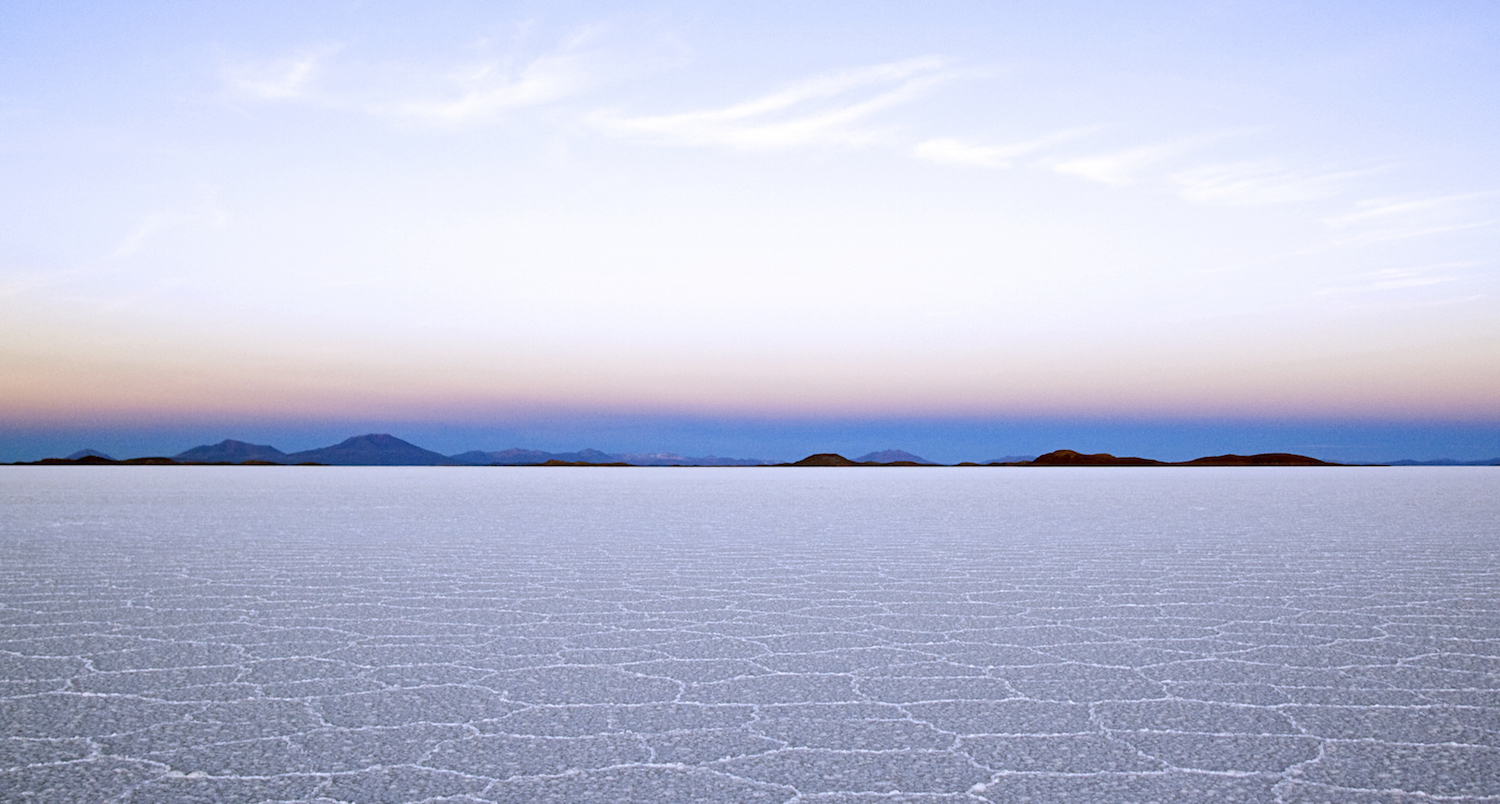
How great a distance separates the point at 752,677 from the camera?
3758mm

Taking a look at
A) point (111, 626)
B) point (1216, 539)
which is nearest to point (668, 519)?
point (1216, 539)

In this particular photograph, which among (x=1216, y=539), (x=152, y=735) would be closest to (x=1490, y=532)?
(x=1216, y=539)

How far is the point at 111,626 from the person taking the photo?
4.86 metres

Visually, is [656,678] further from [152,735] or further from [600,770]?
[152,735]

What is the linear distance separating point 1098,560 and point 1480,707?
4571 mm

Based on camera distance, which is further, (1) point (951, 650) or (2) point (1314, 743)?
(1) point (951, 650)

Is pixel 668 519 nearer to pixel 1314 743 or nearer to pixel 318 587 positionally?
pixel 318 587

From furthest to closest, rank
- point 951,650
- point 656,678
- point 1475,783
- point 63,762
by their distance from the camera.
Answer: point 951,650 < point 656,678 < point 63,762 < point 1475,783

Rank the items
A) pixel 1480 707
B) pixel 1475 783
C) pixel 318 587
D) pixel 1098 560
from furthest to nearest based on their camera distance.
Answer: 1. pixel 1098 560
2. pixel 318 587
3. pixel 1480 707
4. pixel 1475 783

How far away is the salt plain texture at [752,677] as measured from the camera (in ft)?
8.63

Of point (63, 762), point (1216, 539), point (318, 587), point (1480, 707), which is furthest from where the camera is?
point (1216, 539)

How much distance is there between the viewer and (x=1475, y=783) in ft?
8.40

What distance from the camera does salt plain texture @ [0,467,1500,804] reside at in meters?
2.63

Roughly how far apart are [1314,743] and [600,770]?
6.81 ft
